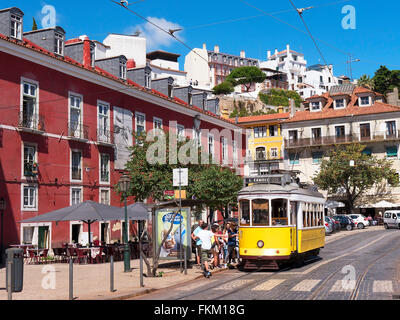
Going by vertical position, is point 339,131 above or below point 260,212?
above

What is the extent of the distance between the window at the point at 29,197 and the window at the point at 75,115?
404 cm

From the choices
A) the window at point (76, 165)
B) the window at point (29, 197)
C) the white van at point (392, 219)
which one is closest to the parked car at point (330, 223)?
the white van at point (392, 219)

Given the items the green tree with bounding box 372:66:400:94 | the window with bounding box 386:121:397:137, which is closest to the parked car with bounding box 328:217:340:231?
the window with bounding box 386:121:397:137

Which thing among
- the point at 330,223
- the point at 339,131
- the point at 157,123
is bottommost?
the point at 330,223

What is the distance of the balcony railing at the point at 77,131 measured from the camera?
27.7 m

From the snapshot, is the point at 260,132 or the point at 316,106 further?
the point at 260,132

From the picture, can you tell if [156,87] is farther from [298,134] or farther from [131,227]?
[298,134]

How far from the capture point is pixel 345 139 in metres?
58.2

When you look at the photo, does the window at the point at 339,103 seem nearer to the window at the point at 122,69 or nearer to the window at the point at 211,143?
the window at the point at 211,143

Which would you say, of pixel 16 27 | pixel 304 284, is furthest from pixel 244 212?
pixel 16 27

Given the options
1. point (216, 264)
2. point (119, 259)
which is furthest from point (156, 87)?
point (216, 264)

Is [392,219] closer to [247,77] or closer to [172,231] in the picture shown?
[172,231]

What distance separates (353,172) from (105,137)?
30876 mm
